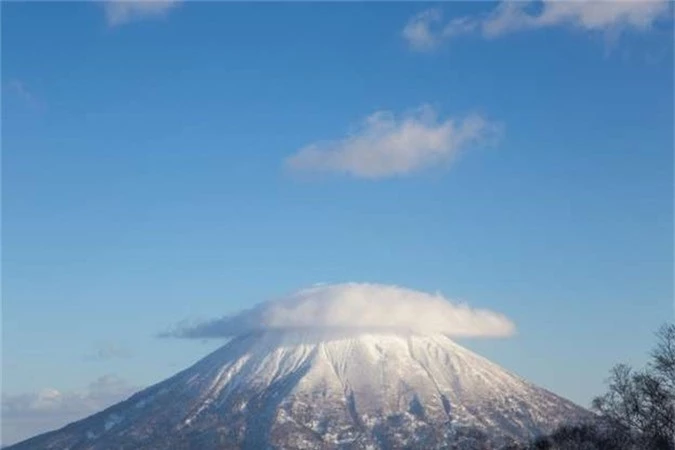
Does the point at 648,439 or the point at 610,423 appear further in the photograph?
the point at 610,423

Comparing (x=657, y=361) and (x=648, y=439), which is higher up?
(x=657, y=361)

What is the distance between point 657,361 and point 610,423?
41.1 feet

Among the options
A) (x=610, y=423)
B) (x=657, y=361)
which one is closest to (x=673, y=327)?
(x=657, y=361)

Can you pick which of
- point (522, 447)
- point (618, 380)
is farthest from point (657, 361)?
point (522, 447)

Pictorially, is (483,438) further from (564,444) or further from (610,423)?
(610,423)

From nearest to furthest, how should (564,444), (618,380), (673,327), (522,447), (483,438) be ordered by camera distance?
(673,327)
(618,380)
(564,444)
(522,447)
(483,438)

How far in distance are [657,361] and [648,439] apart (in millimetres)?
6396

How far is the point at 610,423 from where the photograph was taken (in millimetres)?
81375

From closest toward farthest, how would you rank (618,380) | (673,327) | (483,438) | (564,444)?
1. (673,327)
2. (618,380)
3. (564,444)
4. (483,438)

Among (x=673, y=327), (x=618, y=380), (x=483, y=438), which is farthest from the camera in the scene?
(x=483, y=438)

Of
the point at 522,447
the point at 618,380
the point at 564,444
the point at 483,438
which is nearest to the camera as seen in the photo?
the point at 618,380

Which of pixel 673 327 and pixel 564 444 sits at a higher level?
pixel 673 327

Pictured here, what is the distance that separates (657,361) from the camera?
70688mm

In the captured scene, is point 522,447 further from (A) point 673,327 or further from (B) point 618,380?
(A) point 673,327
